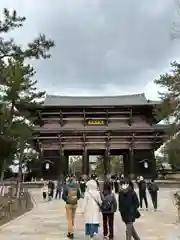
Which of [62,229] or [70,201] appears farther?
[62,229]

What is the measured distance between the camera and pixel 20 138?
29.5 m

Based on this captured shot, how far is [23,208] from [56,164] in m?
26.9

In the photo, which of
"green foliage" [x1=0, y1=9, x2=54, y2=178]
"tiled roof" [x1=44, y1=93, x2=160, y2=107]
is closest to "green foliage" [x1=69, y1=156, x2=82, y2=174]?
"tiled roof" [x1=44, y1=93, x2=160, y2=107]

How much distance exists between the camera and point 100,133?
4928cm

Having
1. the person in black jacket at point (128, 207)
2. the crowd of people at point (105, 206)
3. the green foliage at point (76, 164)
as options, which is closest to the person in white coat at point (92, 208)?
the crowd of people at point (105, 206)

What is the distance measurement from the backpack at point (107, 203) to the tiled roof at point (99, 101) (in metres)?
40.4

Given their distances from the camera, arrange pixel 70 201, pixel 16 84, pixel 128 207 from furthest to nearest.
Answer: pixel 16 84, pixel 70 201, pixel 128 207

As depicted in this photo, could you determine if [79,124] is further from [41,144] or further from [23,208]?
[23,208]

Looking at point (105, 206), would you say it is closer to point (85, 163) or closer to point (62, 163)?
point (85, 163)

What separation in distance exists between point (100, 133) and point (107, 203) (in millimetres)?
38535

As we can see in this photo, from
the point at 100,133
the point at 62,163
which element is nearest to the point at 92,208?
the point at 62,163

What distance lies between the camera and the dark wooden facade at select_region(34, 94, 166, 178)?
160 feet

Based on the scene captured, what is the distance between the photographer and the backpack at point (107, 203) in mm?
10734

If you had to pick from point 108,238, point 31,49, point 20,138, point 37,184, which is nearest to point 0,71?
point 31,49
